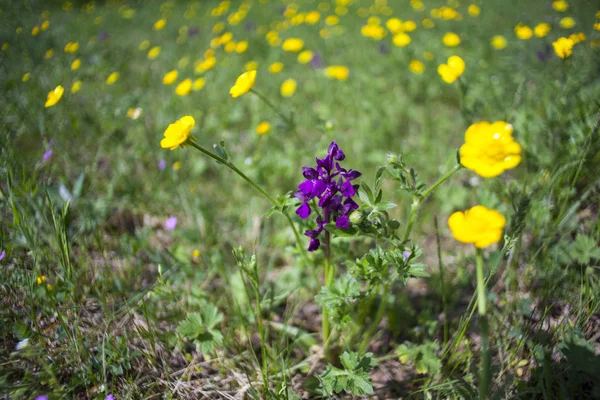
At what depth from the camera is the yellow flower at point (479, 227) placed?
1145mm

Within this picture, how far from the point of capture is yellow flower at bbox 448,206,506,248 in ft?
3.76

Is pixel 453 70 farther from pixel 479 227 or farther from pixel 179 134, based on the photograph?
pixel 179 134

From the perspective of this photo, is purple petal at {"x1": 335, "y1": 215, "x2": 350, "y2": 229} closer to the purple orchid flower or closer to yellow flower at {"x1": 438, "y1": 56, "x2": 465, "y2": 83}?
the purple orchid flower

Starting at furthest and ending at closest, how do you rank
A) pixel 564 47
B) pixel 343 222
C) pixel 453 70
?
pixel 453 70 → pixel 564 47 → pixel 343 222

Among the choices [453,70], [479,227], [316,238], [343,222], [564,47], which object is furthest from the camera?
[453,70]

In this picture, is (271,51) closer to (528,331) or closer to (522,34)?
(522,34)

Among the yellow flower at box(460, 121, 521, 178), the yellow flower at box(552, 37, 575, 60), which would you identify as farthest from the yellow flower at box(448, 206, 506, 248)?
the yellow flower at box(552, 37, 575, 60)

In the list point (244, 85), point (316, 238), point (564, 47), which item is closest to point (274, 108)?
point (244, 85)

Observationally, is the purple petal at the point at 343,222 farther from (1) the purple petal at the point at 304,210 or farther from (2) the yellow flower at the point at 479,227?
(2) the yellow flower at the point at 479,227

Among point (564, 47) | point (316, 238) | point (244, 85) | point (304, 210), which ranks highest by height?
point (564, 47)

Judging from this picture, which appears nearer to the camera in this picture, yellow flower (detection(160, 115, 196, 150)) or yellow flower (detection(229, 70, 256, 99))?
yellow flower (detection(160, 115, 196, 150))

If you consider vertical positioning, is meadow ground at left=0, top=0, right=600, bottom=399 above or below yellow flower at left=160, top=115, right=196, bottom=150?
below

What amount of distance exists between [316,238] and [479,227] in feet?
2.13

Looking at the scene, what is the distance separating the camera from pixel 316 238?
5.03 ft
